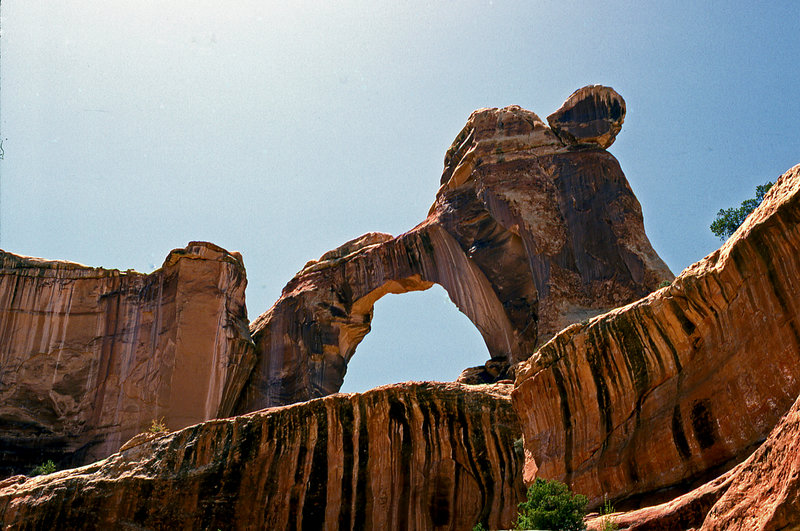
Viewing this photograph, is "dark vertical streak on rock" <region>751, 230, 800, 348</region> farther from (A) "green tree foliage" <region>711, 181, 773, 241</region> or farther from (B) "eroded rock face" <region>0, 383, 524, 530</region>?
(A) "green tree foliage" <region>711, 181, 773, 241</region>

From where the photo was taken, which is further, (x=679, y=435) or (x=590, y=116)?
(x=590, y=116)

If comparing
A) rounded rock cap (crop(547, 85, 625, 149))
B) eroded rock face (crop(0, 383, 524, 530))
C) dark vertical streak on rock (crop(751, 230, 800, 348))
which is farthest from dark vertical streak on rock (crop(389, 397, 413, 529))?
rounded rock cap (crop(547, 85, 625, 149))

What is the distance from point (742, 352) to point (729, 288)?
100 cm

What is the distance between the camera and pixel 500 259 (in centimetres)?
3703

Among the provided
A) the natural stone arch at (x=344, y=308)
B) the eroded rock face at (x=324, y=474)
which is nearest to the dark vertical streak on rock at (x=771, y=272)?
the eroded rock face at (x=324, y=474)

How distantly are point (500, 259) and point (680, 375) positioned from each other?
23540 millimetres

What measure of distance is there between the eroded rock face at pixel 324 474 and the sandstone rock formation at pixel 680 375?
9.74 feet

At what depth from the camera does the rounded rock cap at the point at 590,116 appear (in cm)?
3594

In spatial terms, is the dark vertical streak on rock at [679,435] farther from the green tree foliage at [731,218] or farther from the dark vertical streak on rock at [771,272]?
the green tree foliage at [731,218]

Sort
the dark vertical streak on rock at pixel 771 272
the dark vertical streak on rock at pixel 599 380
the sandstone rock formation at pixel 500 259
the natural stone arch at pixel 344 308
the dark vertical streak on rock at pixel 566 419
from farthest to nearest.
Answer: the natural stone arch at pixel 344 308 < the sandstone rock formation at pixel 500 259 < the dark vertical streak on rock at pixel 566 419 < the dark vertical streak on rock at pixel 599 380 < the dark vertical streak on rock at pixel 771 272

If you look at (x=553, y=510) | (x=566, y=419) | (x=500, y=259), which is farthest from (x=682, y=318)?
(x=500, y=259)

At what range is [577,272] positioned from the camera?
33.0m

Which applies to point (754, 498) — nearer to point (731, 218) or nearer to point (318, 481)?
point (318, 481)

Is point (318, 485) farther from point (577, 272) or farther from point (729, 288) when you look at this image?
point (577, 272)
